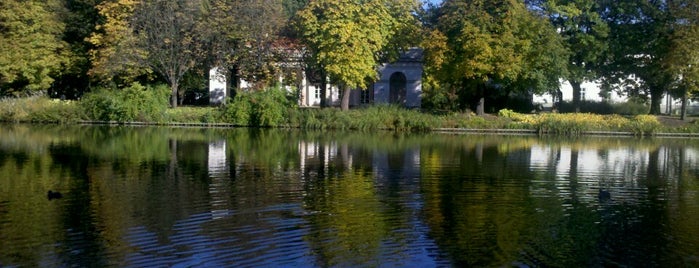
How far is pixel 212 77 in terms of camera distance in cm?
5262

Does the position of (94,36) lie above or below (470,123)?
above

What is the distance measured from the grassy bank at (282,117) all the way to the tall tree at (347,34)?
8.32ft

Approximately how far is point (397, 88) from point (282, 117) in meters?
16.1

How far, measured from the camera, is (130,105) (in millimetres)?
44688

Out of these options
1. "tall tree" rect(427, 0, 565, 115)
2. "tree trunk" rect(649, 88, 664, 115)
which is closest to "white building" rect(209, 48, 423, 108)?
"tall tree" rect(427, 0, 565, 115)

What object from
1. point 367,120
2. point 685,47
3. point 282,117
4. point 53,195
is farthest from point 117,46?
point 685,47

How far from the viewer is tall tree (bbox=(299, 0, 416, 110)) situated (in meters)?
44.2

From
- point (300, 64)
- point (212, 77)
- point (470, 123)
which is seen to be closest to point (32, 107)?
point (212, 77)

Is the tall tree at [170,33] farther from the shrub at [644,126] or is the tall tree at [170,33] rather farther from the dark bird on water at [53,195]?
the dark bird on water at [53,195]

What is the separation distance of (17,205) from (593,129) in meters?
36.1

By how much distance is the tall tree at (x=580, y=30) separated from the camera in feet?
160

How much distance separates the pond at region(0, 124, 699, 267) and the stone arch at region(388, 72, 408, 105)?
2938 centimetres

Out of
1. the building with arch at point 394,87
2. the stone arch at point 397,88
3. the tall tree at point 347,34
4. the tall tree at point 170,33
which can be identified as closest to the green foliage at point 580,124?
the tall tree at point 347,34

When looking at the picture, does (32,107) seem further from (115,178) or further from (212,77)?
(115,178)
